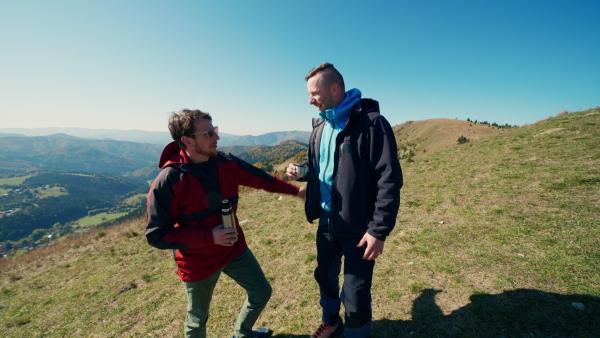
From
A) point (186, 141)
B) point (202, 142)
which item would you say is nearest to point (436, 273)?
point (202, 142)

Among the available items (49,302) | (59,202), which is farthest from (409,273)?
(59,202)

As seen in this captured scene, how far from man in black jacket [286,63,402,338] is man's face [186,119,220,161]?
1433 mm

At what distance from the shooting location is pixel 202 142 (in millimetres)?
2990

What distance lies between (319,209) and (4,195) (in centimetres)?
25853

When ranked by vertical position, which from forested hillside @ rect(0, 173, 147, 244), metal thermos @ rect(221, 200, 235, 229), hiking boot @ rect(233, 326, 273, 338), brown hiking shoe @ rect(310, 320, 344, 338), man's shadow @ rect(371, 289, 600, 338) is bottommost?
forested hillside @ rect(0, 173, 147, 244)

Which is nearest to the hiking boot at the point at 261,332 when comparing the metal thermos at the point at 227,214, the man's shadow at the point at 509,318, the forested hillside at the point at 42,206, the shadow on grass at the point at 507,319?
the shadow on grass at the point at 507,319

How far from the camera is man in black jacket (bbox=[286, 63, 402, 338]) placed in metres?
2.62

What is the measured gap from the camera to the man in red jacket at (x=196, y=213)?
2754mm

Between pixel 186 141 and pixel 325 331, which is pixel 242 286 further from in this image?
pixel 186 141

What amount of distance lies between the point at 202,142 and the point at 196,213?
0.89 m

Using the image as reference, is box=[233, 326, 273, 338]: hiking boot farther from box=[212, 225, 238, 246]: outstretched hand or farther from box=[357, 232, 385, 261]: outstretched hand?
box=[357, 232, 385, 261]: outstretched hand

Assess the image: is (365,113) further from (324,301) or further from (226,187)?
(324,301)

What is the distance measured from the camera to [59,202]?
15950 cm

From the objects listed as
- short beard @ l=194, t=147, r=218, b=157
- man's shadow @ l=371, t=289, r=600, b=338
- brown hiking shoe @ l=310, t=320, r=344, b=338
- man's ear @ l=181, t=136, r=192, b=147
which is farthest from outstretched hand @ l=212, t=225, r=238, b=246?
man's shadow @ l=371, t=289, r=600, b=338
